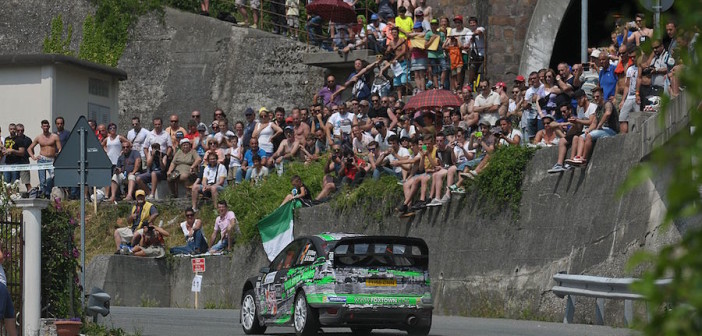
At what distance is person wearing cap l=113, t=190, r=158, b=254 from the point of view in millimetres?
29266

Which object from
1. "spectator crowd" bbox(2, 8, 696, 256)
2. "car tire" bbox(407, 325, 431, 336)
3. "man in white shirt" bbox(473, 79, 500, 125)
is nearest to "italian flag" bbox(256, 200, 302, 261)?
"spectator crowd" bbox(2, 8, 696, 256)

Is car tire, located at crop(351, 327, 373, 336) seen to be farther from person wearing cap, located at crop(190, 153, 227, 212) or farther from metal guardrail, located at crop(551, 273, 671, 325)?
person wearing cap, located at crop(190, 153, 227, 212)

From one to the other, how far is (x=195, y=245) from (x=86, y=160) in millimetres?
11637

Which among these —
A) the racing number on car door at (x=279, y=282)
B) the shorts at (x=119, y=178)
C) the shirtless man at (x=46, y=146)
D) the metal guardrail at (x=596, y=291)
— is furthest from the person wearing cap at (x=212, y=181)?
the racing number on car door at (x=279, y=282)

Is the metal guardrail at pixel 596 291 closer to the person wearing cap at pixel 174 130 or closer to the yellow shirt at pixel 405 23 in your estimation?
the yellow shirt at pixel 405 23

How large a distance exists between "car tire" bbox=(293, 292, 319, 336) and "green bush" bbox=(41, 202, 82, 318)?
291cm

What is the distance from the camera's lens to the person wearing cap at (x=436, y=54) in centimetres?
2923

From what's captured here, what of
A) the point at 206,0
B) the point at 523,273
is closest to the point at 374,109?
the point at 523,273

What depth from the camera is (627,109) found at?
72.2 feet

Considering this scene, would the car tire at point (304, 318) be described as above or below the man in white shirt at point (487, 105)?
below

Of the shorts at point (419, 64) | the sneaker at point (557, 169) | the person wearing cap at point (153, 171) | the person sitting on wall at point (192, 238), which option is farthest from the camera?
the person wearing cap at point (153, 171)

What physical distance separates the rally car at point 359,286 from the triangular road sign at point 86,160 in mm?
2846

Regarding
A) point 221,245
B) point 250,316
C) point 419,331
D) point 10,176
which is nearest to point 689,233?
point 419,331

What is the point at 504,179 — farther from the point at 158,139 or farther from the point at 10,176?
the point at 10,176
